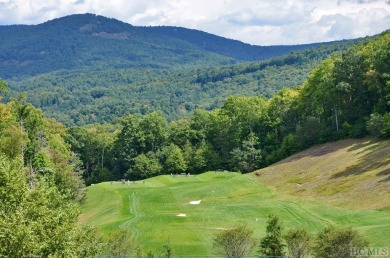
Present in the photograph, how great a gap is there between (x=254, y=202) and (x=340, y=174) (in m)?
11.8

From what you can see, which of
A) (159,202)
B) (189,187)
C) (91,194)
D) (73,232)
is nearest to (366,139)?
(189,187)

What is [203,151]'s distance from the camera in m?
117

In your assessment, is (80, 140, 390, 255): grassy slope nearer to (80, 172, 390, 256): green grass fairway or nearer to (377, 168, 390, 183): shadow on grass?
(80, 172, 390, 256): green grass fairway

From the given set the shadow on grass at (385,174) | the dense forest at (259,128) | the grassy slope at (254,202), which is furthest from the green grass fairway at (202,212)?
the dense forest at (259,128)

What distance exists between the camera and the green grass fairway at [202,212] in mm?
51375

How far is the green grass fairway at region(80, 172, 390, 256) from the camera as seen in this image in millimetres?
51375

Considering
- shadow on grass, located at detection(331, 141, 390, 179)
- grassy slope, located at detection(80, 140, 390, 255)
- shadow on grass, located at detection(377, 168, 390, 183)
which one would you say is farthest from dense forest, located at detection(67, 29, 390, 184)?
shadow on grass, located at detection(377, 168, 390, 183)

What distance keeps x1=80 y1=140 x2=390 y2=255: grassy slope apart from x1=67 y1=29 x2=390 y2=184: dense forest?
7.80 meters

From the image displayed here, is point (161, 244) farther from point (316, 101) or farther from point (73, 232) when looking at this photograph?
point (316, 101)

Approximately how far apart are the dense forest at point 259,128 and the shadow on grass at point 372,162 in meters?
4.89

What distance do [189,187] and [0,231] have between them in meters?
60.2

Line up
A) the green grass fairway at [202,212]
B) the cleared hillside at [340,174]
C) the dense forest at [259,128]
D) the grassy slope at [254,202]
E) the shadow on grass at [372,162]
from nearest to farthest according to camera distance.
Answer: the green grass fairway at [202,212] → the grassy slope at [254,202] → the cleared hillside at [340,174] → the shadow on grass at [372,162] → the dense forest at [259,128]

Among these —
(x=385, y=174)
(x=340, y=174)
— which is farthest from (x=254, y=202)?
(x=385, y=174)

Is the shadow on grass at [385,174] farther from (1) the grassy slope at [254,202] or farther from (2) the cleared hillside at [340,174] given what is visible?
(1) the grassy slope at [254,202]
